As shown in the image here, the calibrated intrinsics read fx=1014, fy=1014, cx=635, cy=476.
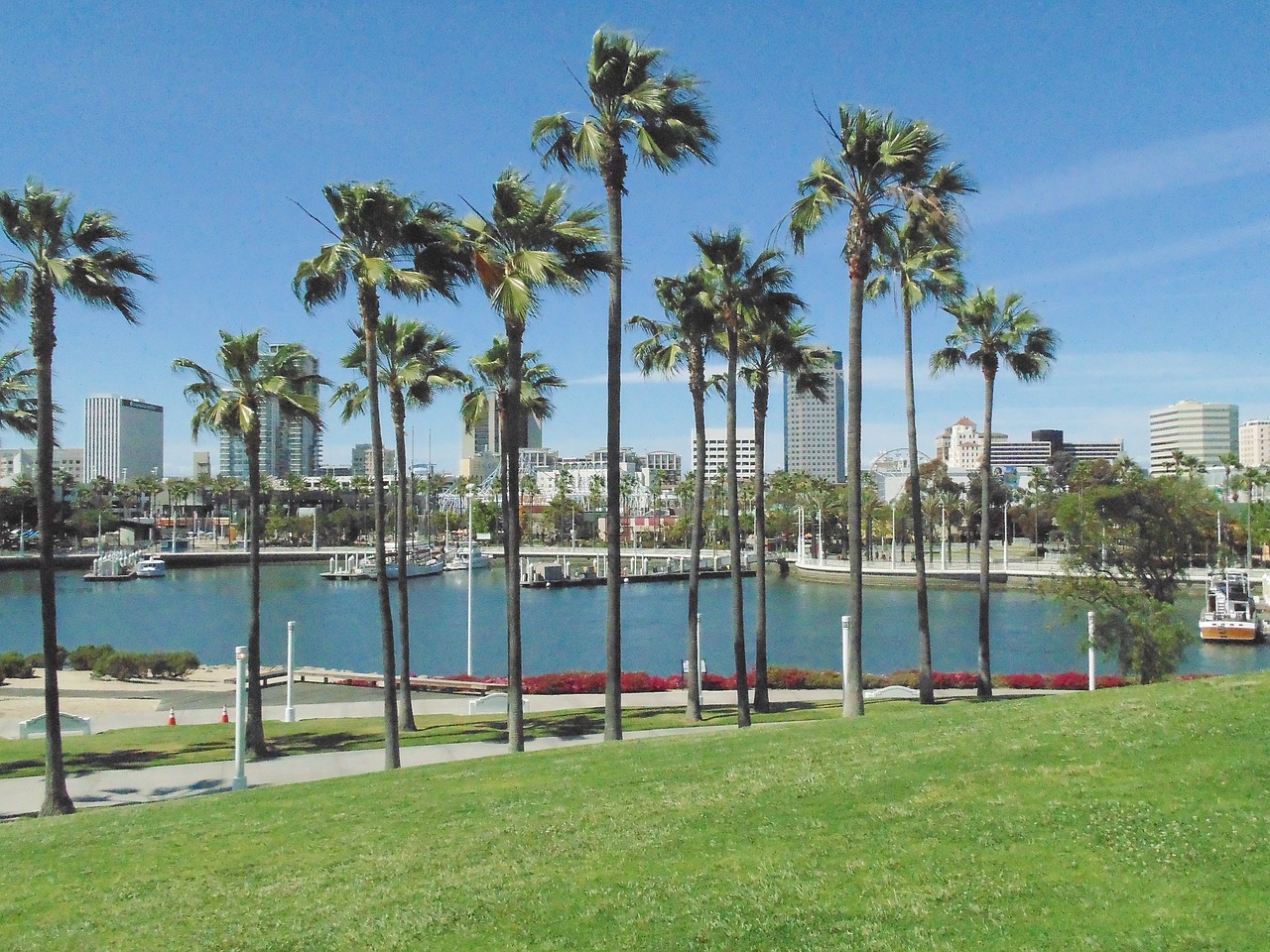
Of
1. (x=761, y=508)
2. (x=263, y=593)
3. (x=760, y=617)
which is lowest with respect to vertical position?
(x=263, y=593)

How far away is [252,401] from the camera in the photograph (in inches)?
913

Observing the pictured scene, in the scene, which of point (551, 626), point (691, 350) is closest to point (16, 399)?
point (691, 350)

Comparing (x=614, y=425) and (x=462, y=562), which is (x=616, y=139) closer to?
(x=614, y=425)

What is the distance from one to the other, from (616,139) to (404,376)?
8649 millimetres

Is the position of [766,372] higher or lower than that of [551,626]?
higher

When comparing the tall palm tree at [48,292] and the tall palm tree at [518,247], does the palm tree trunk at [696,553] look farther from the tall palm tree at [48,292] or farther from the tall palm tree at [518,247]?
the tall palm tree at [48,292]

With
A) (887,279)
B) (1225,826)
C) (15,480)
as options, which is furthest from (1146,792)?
(15,480)

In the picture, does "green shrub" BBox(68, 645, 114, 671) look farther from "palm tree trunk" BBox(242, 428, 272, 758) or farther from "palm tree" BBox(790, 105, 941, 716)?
"palm tree" BBox(790, 105, 941, 716)

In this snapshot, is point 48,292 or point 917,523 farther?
point 917,523

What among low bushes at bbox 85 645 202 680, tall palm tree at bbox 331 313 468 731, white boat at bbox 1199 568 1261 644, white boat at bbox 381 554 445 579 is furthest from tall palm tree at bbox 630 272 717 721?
white boat at bbox 381 554 445 579

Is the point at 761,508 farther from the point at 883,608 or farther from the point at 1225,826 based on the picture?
the point at 883,608

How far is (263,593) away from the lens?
101 metres

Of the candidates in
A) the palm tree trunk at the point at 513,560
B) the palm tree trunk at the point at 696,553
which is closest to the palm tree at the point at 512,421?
the palm tree trunk at the point at 513,560

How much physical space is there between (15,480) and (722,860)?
158637 mm
